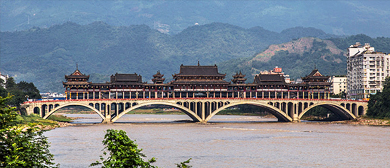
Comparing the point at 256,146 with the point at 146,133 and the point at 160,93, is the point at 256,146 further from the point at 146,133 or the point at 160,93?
the point at 160,93

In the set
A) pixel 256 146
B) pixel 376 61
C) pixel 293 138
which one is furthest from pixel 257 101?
pixel 376 61

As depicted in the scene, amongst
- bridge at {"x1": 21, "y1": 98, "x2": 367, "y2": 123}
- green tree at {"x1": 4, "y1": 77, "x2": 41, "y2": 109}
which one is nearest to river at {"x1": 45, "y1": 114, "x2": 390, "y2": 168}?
bridge at {"x1": 21, "y1": 98, "x2": 367, "y2": 123}

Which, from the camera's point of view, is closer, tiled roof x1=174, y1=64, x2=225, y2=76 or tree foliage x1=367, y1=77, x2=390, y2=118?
→ tree foliage x1=367, y1=77, x2=390, y2=118

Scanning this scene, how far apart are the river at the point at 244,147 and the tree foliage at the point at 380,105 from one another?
62.3 ft

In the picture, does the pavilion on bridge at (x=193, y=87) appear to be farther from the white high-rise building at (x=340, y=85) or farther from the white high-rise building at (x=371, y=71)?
the white high-rise building at (x=340, y=85)

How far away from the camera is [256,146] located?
71.3 m

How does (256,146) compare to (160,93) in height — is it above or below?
below

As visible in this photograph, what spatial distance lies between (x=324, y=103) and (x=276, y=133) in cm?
3159

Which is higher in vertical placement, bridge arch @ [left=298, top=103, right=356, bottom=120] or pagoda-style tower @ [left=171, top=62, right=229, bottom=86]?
pagoda-style tower @ [left=171, top=62, right=229, bottom=86]

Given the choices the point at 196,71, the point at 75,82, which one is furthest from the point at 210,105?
the point at 75,82

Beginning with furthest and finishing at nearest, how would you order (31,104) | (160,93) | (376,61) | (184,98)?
(376,61) < (160,93) < (184,98) < (31,104)

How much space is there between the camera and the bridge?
10739cm

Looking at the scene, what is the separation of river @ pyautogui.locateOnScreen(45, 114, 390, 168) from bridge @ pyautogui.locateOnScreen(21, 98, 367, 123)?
48.8 ft

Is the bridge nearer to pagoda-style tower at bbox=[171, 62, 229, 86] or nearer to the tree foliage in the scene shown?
the tree foliage
